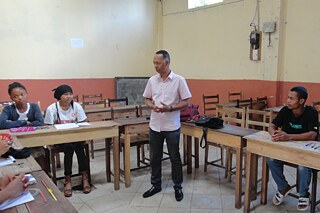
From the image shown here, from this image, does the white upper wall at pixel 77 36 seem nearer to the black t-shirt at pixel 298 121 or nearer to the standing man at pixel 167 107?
the standing man at pixel 167 107

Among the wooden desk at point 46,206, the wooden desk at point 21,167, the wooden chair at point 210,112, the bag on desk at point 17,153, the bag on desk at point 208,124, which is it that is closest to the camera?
the wooden desk at point 46,206

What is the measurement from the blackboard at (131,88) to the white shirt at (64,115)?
135 inches

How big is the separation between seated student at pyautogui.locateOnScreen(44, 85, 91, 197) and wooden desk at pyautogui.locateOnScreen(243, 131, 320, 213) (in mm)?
1759

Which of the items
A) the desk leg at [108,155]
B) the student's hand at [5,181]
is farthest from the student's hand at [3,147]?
the desk leg at [108,155]

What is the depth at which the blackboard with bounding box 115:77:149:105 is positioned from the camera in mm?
6844

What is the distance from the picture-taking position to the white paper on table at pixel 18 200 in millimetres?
1358

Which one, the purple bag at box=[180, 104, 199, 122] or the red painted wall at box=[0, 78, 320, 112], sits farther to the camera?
the red painted wall at box=[0, 78, 320, 112]

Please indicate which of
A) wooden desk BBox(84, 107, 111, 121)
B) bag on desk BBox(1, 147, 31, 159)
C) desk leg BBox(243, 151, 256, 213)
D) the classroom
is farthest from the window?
bag on desk BBox(1, 147, 31, 159)

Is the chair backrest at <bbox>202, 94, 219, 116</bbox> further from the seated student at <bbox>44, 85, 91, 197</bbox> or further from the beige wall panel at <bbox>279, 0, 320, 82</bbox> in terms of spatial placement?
the seated student at <bbox>44, 85, 91, 197</bbox>

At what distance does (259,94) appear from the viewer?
5527 mm

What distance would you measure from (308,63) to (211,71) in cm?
205

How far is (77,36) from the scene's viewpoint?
6.26 metres

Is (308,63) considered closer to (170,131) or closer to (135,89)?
(170,131)

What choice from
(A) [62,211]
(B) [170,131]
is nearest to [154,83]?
(B) [170,131]
